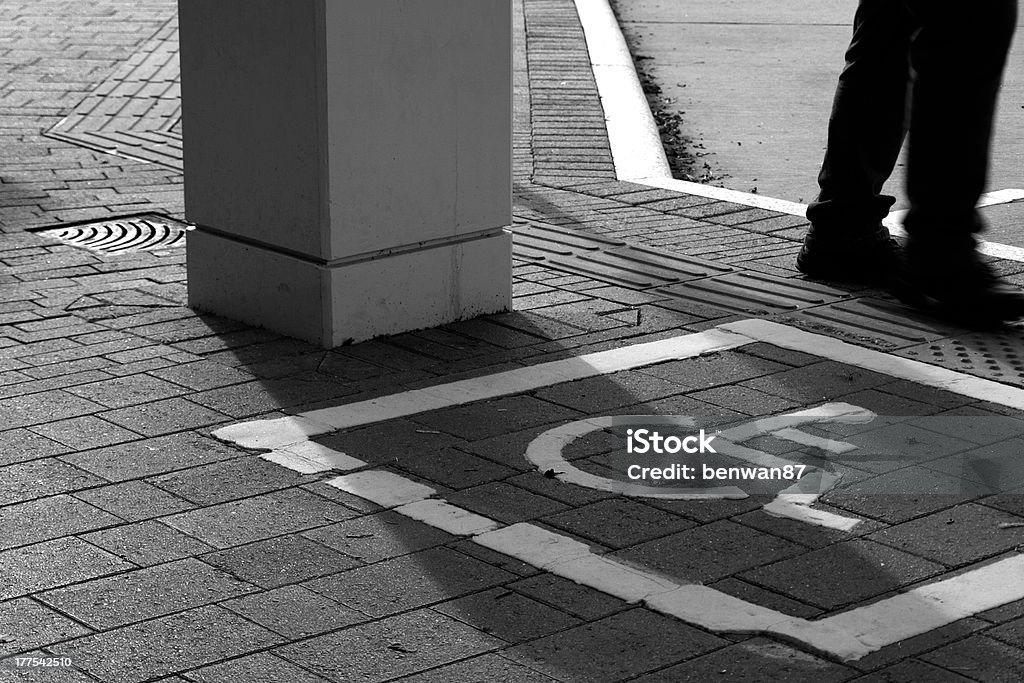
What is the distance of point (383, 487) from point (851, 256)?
8.10 ft

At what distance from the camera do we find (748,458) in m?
3.94

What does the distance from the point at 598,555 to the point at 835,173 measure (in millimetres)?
2620

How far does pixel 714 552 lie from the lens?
3.40 metres

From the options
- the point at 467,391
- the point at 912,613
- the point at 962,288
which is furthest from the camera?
the point at 962,288

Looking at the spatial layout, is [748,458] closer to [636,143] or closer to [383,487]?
[383,487]

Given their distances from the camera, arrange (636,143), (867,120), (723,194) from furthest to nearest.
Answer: (636,143), (723,194), (867,120)

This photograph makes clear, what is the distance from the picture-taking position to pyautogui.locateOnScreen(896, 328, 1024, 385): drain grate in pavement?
459cm

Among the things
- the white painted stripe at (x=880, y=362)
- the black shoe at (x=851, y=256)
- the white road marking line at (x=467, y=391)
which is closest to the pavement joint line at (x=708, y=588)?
the white road marking line at (x=467, y=391)

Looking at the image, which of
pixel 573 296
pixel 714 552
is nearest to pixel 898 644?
pixel 714 552

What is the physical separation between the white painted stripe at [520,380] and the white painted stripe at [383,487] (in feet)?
1.26

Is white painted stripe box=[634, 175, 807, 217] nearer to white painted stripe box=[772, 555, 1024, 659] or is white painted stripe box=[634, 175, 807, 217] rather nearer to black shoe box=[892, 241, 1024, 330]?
black shoe box=[892, 241, 1024, 330]

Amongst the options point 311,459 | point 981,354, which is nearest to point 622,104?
point 981,354

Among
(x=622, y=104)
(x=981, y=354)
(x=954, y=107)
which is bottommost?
(x=981, y=354)

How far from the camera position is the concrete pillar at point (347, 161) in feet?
15.7
